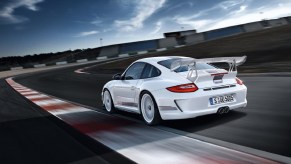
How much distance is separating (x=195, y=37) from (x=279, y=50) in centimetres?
3472

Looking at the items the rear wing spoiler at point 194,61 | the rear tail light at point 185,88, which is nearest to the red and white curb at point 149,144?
the rear tail light at point 185,88

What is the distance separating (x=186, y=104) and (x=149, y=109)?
0.99m

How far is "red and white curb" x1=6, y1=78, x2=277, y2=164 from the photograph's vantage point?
4473 millimetres

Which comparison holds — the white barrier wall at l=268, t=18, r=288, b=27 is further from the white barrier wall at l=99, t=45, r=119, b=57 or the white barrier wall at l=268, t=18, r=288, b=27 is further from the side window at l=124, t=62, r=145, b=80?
the side window at l=124, t=62, r=145, b=80

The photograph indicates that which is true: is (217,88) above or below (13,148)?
above

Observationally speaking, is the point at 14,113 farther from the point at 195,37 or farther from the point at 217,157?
the point at 195,37

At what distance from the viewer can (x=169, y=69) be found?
21.5 ft

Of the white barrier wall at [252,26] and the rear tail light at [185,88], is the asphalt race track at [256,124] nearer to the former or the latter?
the rear tail light at [185,88]

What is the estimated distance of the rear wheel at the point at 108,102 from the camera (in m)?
8.56

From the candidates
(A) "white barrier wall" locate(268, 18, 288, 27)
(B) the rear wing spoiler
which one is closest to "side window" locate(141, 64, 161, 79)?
(B) the rear wing spoiler

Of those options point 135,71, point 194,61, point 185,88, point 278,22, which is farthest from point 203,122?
point 278,22

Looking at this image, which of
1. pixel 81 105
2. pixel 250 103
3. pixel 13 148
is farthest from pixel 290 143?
pixel 81 105

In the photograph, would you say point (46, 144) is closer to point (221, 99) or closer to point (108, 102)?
point (221, 99)

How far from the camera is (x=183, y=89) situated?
6008 mm
